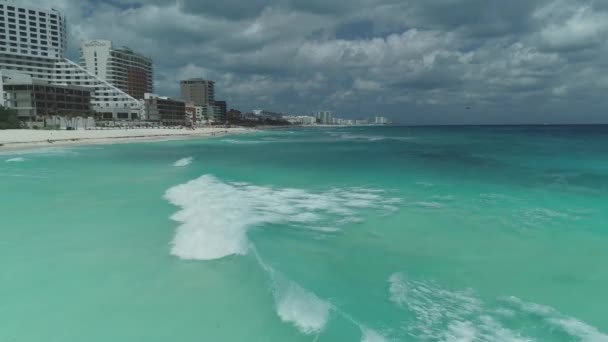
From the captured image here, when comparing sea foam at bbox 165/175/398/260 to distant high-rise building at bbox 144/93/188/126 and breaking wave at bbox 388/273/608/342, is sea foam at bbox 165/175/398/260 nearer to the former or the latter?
breaking wave at bbox 388/273/608/342

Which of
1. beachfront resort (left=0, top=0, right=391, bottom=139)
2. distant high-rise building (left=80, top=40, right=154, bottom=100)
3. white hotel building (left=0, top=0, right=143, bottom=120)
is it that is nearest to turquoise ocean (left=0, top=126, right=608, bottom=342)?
beachfront resort (left=0, top=0, right=391, bottom=139)

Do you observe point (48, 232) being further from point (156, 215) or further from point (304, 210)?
point (304, 210)

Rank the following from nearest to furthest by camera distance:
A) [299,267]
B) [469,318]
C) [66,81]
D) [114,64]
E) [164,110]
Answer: [469,318] → [299,267] → [66,81] → [164,110] → [114,64]

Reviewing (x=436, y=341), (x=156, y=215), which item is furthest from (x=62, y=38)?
(x=436, y=341)

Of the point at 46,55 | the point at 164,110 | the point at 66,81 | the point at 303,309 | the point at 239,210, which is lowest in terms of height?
the point at 303,309

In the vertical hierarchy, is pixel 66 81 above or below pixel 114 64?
below

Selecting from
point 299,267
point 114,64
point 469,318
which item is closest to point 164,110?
point 114,64

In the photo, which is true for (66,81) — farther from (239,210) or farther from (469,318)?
(469,318)

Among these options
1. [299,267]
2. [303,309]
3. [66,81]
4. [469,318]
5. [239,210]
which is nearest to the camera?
[469,318]
